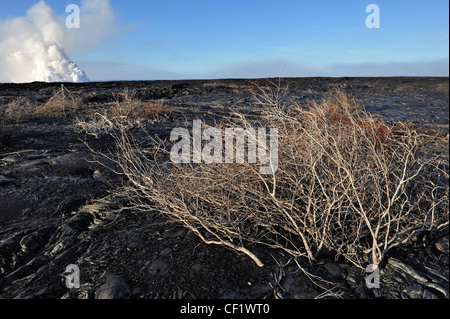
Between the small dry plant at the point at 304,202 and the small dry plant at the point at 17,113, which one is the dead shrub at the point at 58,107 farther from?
the small dry plant at the point at 304,202

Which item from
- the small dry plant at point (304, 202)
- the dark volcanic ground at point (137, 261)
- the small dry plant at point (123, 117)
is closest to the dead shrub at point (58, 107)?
the small dry plant at point (123, 117)

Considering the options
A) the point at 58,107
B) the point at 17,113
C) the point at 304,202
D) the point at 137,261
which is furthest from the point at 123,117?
the point at 304,202

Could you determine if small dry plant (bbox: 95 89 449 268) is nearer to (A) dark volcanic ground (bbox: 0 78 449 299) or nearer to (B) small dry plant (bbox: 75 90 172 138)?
(A) dark volcanic ground (bbox: 0 78 449 299)

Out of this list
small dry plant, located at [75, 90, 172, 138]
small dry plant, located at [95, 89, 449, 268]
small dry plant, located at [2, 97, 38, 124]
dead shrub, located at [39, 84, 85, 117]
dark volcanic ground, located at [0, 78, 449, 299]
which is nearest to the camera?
dark volcanic ground, located at [0, 78, 449, 299]

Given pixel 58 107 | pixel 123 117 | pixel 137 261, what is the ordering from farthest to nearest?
pixel 58 107, pixel 123 117, pixel 137 261

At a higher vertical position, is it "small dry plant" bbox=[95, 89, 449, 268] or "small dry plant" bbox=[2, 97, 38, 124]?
"small dry plant" bbox=[2, 97, 38, 124]

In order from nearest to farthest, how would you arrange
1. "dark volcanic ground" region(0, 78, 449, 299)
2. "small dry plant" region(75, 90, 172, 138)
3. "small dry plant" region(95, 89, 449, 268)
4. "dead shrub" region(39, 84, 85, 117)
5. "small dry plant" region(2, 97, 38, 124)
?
"dark volcanic ground" region(0, 78, 449, 299) < "small dry plant" region(95, 89, 449, 268) < "small dry plant" region(75, 90, 172, 138) < "small dry plant" region(2, 97, 38, 124) < "dead shrub" region(39, 84, 85, 117)

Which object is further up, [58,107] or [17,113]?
[58,107]

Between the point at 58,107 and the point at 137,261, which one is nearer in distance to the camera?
the point at 137,261

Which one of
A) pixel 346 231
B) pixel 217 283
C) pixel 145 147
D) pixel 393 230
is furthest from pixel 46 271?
pixel 145 147

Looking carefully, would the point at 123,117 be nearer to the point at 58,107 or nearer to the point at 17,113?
the point at 17,113

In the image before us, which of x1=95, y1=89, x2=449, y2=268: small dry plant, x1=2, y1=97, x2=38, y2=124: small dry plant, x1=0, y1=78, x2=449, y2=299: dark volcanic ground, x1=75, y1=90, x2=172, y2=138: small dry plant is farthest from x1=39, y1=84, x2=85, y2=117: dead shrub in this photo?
x1=95, y1=89, x2=449, y2=268: small dry plant

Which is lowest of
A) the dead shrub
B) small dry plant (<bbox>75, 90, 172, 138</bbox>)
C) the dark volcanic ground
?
the dark volcanic ground
